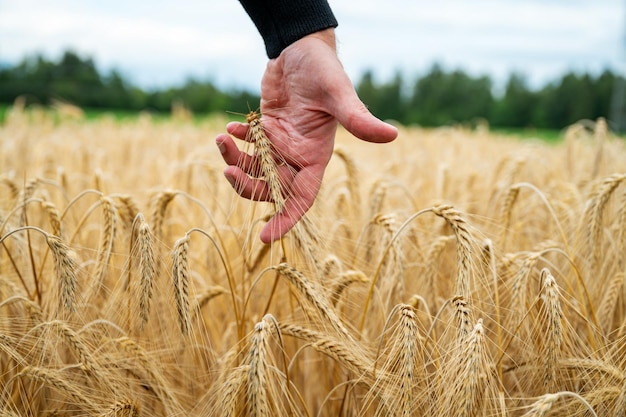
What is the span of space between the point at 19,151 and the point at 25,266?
346 cm

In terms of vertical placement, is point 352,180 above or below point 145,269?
above

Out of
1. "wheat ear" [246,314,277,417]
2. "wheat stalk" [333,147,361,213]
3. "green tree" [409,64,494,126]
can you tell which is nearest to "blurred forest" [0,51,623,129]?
"green tree" [409,64,494,126]

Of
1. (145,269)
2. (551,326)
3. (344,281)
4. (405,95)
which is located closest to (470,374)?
(551,326)

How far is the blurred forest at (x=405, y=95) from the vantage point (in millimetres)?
26547

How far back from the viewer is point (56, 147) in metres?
5.75

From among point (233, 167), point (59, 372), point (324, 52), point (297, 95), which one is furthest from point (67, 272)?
point (324, 52)

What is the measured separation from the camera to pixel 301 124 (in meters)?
1.84

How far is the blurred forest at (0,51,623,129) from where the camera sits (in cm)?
2655

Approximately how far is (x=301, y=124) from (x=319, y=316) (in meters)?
0.64

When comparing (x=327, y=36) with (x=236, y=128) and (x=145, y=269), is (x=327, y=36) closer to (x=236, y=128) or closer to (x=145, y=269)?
(x=236, y=128)

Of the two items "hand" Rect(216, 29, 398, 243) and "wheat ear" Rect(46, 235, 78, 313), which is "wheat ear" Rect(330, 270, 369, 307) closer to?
"hand" Rect(216, 29, 398, 243)

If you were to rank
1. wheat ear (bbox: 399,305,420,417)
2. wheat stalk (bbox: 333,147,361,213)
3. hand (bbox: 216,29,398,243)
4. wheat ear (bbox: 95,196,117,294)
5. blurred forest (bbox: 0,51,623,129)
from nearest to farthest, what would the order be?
wheat ear (bbox: 399,305,420,417) < hand (bbox: 216,29,398,243) < wheat ear (bbox: 95,196,117,294) < wheat stalk (bbox: 333,147,361,213) < blurred forest (bbox: 0,51,623,129)

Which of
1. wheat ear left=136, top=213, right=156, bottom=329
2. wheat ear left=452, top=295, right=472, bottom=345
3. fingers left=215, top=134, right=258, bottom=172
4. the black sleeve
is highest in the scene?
the black sleeve

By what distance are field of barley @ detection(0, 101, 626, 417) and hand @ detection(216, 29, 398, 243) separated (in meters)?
0.12
